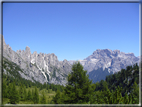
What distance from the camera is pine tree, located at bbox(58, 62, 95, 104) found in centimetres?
998

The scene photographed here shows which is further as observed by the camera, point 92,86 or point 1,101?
point 92,86

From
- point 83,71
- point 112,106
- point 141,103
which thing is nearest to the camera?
point 141,103

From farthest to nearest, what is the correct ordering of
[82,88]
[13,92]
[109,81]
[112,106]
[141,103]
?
[109,81] → [13,92] → [82,88] → [112,106] → [141,103]

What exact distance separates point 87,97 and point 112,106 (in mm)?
2467

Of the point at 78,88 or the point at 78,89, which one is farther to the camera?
the point at 78,88

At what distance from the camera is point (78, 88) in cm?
1020

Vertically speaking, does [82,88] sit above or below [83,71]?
below

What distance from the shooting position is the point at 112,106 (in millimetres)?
8125

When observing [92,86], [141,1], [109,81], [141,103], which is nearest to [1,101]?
[92,86]

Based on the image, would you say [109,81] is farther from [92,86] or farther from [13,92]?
[92,86]

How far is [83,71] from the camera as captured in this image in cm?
1084

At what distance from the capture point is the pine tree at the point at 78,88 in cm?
998

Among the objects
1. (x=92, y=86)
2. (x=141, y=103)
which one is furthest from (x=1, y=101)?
(x=141, y=103)

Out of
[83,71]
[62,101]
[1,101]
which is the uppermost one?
[83,71]
